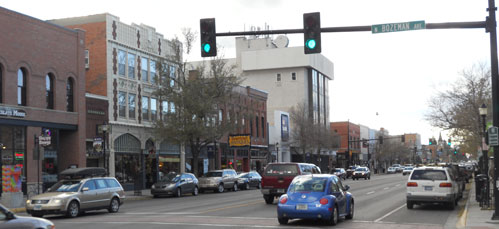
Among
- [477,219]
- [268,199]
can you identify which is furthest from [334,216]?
[268,199]

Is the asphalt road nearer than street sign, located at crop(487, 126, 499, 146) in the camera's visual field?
Yes

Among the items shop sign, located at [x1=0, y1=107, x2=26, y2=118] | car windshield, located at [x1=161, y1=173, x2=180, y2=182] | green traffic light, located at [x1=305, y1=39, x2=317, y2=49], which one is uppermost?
green traffic light, located at [x1=305, y1=39, x2=317, y2=49]

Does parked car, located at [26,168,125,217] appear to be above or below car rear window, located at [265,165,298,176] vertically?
below

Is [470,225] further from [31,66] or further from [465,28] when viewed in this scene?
[31,66]

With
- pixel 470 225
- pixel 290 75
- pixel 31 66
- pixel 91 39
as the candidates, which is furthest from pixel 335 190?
pixel 290 75

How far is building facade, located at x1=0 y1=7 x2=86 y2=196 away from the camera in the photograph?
31.2 metres

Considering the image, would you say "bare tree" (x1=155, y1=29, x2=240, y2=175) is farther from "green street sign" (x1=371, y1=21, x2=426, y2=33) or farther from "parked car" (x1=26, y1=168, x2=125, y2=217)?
"green street sign" (x1=371, y1=21, x2=426, y2=33)

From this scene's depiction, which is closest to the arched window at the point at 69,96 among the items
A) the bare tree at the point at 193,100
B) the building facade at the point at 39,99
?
the building facade at the point at 39,99

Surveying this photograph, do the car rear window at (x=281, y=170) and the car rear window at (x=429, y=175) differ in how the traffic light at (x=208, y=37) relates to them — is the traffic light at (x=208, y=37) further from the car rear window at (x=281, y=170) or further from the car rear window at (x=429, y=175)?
the car rear window at (x=281, y=170)

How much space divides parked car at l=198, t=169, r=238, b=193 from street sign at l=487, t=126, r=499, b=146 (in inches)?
987

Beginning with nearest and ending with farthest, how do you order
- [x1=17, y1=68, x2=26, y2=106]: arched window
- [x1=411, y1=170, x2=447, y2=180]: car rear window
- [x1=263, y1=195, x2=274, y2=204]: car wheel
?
[x1=411, y1=170, x2=447, y2=180]: car rear window < [x1=263, y1=195, x2=274, y2=204]: car wheel < [x1=17, y1=68, x2=26, y2=106]: arched window

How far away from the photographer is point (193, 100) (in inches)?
1537

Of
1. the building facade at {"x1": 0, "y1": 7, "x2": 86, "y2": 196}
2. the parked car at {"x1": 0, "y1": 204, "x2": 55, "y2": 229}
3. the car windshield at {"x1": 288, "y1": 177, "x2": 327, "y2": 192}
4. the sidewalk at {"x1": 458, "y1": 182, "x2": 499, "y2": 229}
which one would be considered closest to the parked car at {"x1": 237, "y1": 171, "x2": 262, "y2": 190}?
the building facade at {"x1": 0, "y1": 7, "x2": 86, "y2": 196}

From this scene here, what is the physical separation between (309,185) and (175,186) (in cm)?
1910
